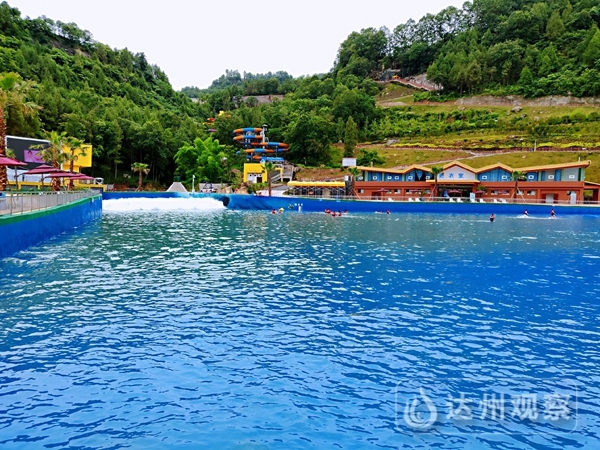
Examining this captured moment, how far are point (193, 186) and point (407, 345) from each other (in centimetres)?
7906

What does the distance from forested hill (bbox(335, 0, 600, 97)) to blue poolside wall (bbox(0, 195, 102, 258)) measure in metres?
119

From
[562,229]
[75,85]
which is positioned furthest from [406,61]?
[562,229]

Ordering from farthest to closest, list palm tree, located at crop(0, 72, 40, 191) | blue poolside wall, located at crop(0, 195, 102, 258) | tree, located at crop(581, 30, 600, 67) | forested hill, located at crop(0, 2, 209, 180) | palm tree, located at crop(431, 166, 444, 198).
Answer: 1. tree, located at crop(581, 30, 600, 67)
2. forested hill, located at crop(0, 2, 209, 180)
3. palm tree, located at crop(431, 166, 444, 198)
4. palm tree, located at crop(0, 72, 40, 191)
5. blue poolside wall, located at crop(0, 195, 102, 258)

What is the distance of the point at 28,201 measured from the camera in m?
24.5

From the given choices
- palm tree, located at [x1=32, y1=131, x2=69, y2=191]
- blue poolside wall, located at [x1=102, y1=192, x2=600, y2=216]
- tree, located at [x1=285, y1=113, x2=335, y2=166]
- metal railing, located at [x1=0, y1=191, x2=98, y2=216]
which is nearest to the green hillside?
tree, located at [x1=285, y1=113, x2=335, y2=166]

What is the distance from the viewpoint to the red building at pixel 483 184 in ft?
218

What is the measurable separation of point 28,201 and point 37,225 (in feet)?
6.54

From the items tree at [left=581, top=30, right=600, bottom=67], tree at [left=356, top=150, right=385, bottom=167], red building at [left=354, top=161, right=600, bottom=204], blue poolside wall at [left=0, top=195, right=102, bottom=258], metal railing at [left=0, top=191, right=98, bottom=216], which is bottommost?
blue poolside wall at [left=0, top=195, right=102, bottom=258]

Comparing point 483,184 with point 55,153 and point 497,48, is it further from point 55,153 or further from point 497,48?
point 497,48

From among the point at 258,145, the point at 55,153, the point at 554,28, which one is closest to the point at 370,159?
the point at 258,145

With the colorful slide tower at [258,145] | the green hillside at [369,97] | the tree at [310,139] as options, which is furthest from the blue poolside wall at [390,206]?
the tree at [310,139]

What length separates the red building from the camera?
6656 centimetres

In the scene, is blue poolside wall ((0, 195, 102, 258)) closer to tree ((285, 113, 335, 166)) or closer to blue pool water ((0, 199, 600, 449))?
blue pool water ((0, 199, 600, 449))

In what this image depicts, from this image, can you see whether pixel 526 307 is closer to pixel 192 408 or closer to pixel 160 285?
pixel 192 408
